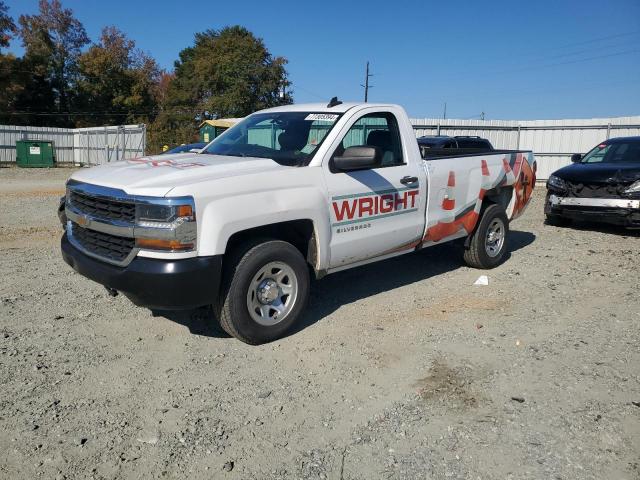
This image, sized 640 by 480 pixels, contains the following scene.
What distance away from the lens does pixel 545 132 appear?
73.8 feet

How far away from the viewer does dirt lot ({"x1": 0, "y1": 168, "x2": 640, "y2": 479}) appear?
9.50ft

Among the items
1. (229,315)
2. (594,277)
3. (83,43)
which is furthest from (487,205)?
(83,43)

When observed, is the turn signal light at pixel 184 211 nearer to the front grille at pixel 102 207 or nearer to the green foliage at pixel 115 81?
the front grille at pixel 102 207

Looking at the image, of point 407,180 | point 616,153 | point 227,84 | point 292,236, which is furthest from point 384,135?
point 227,84

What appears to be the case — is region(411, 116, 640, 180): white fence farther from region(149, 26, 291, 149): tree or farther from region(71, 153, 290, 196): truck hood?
region(149, 26, 291, 149): tree

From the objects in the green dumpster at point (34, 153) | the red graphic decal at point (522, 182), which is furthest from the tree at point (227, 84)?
the red graphic decal at point (522, 182)

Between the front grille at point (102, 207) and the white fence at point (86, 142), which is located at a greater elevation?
the white fence at point (86, 142)

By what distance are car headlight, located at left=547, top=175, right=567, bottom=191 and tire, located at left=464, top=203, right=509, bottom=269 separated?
12.2 feet

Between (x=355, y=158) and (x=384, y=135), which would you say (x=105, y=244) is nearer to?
(x=355, y=158)

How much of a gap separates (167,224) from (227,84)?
1850 inches

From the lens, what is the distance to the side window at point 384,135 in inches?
209

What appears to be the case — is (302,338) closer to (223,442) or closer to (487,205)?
(223,442)

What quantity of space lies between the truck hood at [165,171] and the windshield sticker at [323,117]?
0.79 metres

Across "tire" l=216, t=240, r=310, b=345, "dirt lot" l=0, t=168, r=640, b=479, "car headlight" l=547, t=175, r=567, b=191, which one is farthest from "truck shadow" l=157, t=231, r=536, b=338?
"car headlight" l=547, t=175, r=567, b=191
